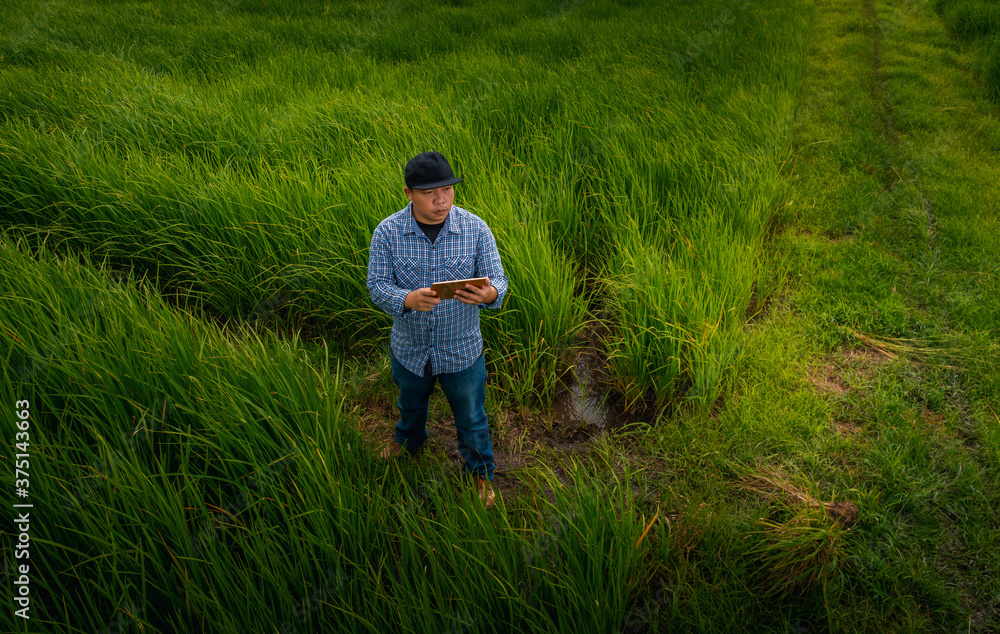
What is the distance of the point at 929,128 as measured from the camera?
5.50m

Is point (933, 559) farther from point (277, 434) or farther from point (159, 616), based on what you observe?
point (159, 616)

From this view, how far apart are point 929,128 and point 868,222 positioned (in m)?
2.42

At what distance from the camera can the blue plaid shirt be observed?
6.25 feet

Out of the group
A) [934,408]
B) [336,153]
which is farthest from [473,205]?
[934,408]

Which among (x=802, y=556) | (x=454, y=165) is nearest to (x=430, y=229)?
(x=802, y=556)

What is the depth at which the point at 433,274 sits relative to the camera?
194cm

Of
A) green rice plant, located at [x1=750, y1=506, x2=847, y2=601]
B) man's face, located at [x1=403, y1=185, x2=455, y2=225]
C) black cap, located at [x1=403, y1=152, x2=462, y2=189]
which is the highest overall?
black cap, located at [x1=403, y1=152, x2=462, y2=189]

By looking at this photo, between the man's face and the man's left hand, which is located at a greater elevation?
the man's face

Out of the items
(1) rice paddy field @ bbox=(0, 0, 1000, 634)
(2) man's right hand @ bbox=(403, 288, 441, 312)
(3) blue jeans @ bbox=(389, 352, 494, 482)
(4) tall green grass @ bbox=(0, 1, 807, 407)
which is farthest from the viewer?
(4) tall green grass @ bbox=(0, 1, 807, 407)

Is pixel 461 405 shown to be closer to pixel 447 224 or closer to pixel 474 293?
pixel 474 293

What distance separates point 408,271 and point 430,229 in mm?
173

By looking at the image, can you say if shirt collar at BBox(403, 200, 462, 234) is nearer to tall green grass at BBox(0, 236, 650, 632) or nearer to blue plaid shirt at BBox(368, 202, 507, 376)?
blue plaid shirt at BBox(368, 202, 507, 376)

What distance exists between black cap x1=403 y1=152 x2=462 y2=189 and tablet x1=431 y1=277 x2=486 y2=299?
1.06ft

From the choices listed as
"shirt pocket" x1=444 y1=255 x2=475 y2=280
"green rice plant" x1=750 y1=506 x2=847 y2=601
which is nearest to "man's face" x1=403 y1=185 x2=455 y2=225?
"shirt pocket" x1=444 y1=255 x2=475 y2=280
